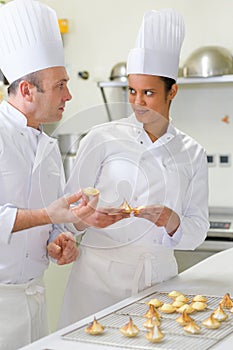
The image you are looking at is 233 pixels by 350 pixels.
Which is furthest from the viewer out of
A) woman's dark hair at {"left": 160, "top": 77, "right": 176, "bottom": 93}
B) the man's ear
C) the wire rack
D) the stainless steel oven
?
the stainless steel oven

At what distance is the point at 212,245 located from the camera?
3.30 m

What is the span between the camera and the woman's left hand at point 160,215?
188 centimetres

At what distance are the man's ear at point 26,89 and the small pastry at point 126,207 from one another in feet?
1.25

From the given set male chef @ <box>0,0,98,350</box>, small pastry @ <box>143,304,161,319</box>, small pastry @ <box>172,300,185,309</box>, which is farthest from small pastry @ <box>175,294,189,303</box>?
male chef @ <box>0,0,98,350</box>

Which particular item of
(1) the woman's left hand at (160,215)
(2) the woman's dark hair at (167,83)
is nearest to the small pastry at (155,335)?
(1) the woman's left hand at (160,215)

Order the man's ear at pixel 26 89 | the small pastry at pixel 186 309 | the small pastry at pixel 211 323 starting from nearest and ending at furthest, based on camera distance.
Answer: the small pastry at pixel 211 323 → the small pastry at pixel 186 309 → the man's ear at pixel 26 89

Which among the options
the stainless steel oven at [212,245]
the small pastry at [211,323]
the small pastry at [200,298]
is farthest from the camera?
the stainless steel oven at [212,245]

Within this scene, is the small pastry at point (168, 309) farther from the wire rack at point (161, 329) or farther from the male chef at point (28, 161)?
the male chef at point (28, 161)

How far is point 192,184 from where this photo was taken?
214 centimetres

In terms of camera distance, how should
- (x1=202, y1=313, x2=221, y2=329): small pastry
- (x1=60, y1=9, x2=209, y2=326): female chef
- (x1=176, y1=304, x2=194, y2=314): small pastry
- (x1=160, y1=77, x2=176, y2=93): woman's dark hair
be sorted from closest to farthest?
(x1=202, y1=313, x2=221, y2=329): small pastry
(x1=176, y1=304, x2=194, y2=314): small pastry
(x1=60, y1=9, x2=209, y2=326): female chef
(x1=160, y1=77, x2=176, y2=93): woman's dark hair

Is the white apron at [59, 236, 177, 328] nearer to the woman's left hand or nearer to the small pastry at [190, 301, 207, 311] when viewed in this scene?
the woman's left hand

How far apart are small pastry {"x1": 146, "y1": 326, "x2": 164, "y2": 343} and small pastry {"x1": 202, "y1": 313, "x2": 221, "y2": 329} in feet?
0.44

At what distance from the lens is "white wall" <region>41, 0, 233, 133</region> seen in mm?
3648

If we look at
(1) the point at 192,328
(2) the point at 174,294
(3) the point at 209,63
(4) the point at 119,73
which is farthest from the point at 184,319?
(4) the point at 119,73
